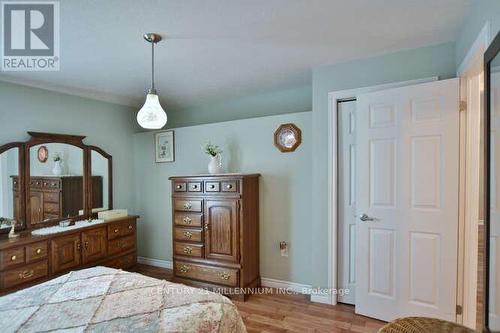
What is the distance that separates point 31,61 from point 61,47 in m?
0.52

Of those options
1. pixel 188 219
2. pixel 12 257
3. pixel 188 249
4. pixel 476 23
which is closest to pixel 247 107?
pixel 188 219

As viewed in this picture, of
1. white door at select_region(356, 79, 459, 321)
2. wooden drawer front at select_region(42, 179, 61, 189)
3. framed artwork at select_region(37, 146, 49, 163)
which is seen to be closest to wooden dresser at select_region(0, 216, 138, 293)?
wooden drawer front at select_region(42, 179, 61, 189)

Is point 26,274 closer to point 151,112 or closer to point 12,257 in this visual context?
point 12,257

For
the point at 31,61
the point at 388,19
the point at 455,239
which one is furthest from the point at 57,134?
the point at 455,239

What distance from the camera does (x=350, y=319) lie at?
2311mm

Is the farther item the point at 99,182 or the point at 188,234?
the point at 99,182

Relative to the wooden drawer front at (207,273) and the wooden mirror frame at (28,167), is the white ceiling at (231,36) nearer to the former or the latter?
the wooden mirror frame at (28,167)

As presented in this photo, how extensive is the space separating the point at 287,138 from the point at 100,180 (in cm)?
260

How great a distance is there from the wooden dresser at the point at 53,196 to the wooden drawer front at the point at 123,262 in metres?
0.75

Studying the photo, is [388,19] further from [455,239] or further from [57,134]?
[57,134]

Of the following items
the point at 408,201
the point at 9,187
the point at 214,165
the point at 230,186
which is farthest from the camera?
the point at 214,165

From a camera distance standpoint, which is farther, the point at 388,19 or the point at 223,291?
the point at 223,291

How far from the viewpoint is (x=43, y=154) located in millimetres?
2906

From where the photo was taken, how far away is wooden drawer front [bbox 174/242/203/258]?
9.55ft
